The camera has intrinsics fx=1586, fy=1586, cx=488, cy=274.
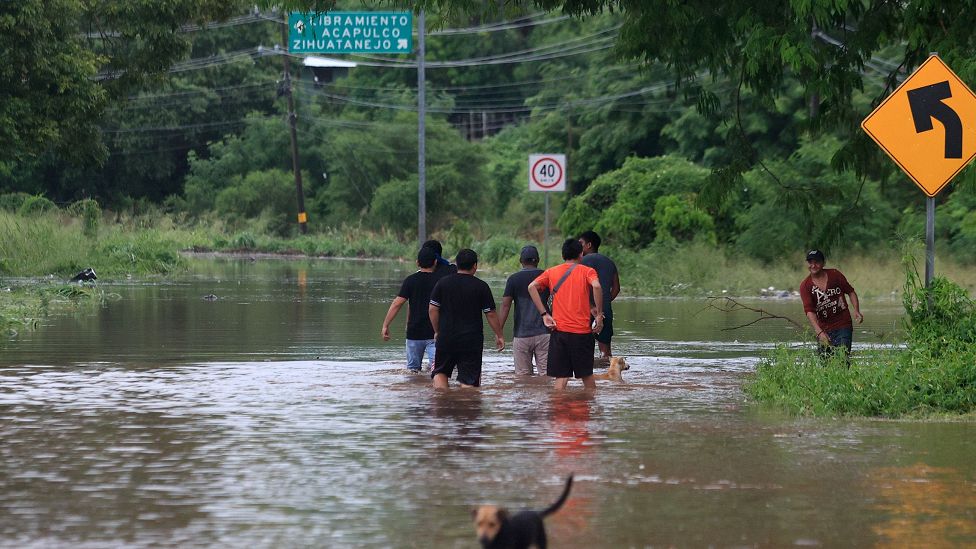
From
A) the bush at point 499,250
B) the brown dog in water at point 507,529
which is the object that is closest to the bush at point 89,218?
the bush at point 499,250

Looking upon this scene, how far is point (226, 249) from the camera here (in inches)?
2810

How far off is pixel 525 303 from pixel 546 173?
1091 cm

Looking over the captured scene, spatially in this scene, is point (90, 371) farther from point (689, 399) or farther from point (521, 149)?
point (521, 149)

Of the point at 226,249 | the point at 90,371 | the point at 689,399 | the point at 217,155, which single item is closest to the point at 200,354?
the point at 90,371

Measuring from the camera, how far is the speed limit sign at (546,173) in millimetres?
27812

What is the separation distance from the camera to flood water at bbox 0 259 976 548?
897 cm

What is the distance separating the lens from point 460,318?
1552 centimetres

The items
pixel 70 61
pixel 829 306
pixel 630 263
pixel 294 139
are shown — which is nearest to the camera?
pixel 829 306

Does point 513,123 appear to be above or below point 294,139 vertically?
above

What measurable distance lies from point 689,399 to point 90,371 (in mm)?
6869

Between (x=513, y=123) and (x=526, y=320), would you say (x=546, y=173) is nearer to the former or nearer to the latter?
(x=526, y=320)

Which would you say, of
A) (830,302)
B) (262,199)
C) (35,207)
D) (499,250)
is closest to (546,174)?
(830,302)

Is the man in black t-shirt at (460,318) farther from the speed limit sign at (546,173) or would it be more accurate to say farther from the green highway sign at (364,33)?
the green highway sign at (364,33)

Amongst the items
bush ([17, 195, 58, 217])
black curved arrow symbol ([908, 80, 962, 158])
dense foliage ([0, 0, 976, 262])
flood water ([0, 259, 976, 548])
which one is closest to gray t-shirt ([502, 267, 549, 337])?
flood water ([0, 259, 976, 548])
